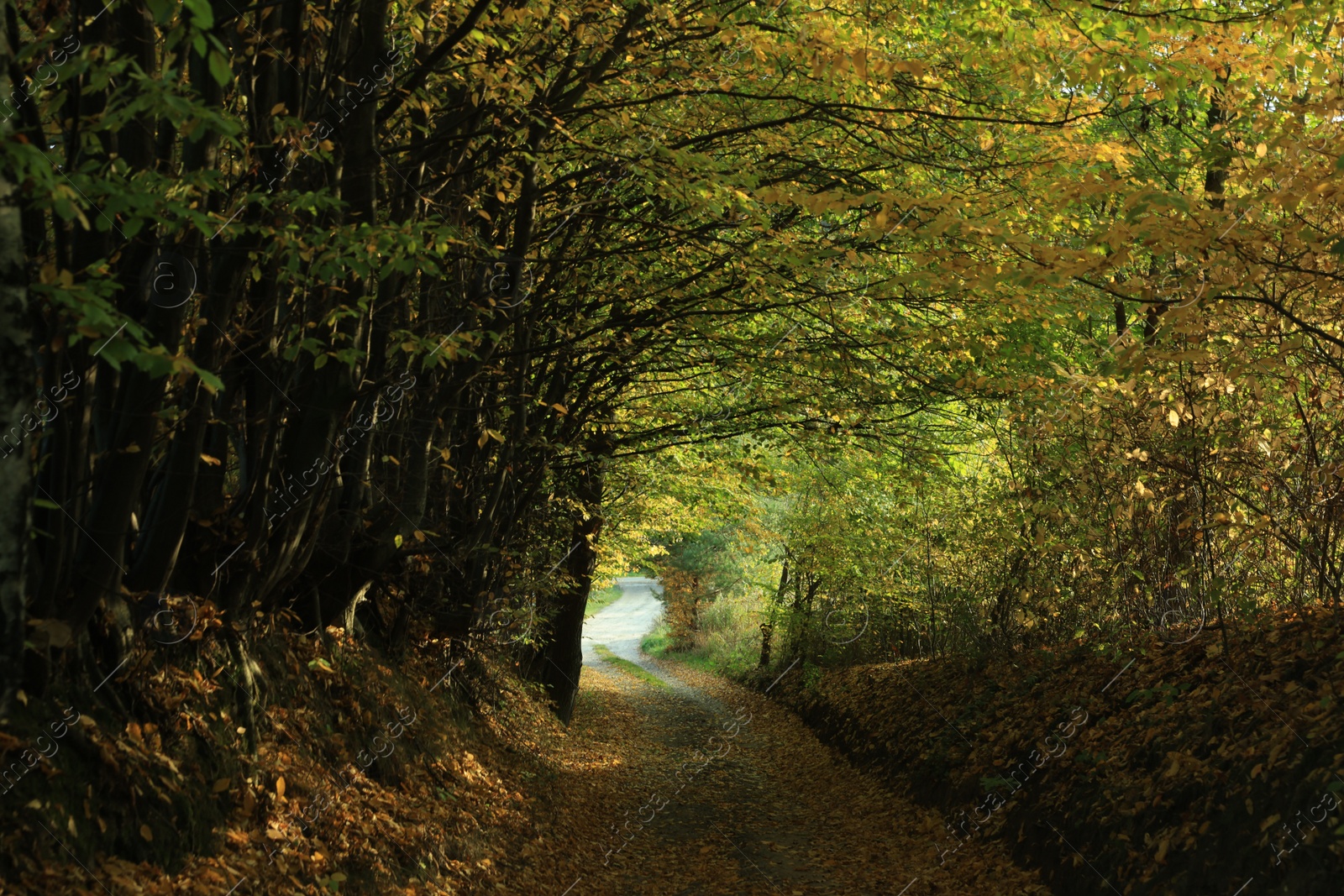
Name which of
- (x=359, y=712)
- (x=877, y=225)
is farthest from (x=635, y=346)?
(x=877, y=225)

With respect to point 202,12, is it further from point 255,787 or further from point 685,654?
point 685,654

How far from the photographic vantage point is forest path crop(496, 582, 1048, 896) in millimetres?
8977

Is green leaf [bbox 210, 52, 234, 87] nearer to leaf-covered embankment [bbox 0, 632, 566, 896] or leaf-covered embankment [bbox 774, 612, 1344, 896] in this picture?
leaf-covered embankment [bbox 0, 632, 566, 896]

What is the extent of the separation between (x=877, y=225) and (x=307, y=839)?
5023 millimetres

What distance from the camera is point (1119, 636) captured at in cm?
1004

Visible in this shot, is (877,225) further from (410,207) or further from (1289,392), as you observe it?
(1289,392)

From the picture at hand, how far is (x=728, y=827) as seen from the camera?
1180cm

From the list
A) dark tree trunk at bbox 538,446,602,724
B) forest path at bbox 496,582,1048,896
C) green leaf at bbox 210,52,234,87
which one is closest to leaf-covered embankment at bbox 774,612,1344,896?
forest path at bbox 496,582,1048,896

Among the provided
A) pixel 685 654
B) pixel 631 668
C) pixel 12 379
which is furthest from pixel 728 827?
pixel 685 654

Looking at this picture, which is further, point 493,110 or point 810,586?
point 810,586

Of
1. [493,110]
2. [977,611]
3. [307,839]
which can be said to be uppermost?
[493,110]

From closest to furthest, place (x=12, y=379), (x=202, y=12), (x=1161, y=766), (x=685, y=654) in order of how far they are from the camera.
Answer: (x=202, y=12) < (x=12, y=379) < (x=1161, y=766) < (x=685, y=654)

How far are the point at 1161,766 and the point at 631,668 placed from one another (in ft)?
108

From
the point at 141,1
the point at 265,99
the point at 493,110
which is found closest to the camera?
the point at 141,1
